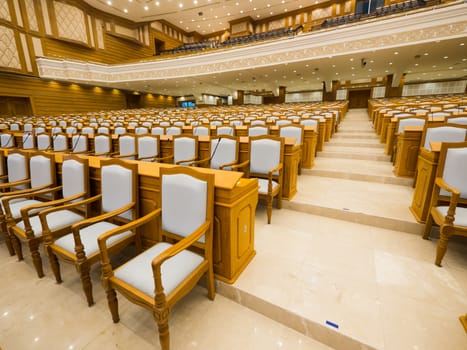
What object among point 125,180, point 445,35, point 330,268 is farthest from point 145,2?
point 330,268

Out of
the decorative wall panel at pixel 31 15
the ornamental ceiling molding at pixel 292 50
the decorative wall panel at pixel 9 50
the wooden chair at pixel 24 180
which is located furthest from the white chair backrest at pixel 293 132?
the decorative wall panel at pixel 31 15

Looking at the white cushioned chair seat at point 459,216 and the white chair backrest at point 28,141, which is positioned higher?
the white chair backrest at point 28,141

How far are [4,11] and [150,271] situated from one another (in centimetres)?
1377

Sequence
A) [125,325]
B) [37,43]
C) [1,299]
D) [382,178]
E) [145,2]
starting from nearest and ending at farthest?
1. [125,325]
2. [1,299]
3. [382,178]
4. [37,43]
5. [145,2]

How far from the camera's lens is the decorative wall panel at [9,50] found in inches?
344

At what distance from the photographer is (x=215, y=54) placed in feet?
34.4

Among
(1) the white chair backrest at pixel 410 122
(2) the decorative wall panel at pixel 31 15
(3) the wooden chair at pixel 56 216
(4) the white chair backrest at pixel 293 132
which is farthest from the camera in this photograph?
(2) the decorative wall panel at pixel 31 15

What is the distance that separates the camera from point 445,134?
212cm

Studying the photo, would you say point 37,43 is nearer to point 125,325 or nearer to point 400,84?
point 125,325

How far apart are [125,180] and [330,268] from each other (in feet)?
4.70

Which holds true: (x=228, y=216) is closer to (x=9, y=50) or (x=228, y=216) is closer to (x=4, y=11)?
(x=9, y=50)

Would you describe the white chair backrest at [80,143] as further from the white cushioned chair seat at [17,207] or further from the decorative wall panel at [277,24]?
the decorative wall panel at [277,24]

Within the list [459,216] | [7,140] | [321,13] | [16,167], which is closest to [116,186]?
[16,167]

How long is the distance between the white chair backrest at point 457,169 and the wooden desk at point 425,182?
3.5 inches
